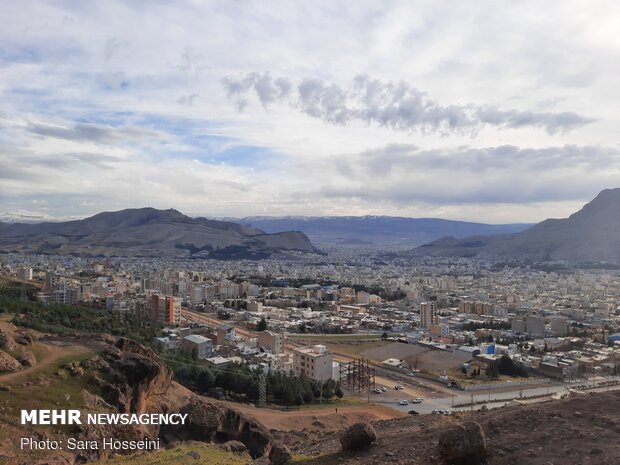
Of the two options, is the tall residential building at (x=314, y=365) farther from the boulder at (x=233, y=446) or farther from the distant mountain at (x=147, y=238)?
the distant mountain at (x=147, y=238)

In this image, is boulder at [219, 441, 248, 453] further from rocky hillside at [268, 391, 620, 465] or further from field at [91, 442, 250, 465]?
rocky hillside at [268, 391, 620, 465]

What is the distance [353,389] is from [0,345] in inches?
623

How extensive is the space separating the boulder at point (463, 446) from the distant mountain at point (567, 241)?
4203 inches

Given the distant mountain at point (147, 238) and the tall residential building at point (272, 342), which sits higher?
the distant mountain at point (147, 238)

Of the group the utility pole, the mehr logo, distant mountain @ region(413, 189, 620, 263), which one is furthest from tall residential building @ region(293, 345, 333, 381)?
distant mountain @ region(413, 189, 620, 263)

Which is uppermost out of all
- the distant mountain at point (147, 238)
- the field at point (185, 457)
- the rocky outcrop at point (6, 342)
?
the distant mountain at point (147, 238)

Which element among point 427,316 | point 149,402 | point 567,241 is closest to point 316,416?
point 149,402

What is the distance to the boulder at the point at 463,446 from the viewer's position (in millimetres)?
5941

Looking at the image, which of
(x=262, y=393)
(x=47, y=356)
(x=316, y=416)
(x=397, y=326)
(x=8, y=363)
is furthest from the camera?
(x=397, y=326)

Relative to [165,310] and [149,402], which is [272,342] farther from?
[149,402]

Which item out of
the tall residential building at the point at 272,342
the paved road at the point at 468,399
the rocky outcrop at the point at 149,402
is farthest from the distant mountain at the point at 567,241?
the rocky outcrop at the point at 149,402

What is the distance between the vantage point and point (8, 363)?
32.2 ft

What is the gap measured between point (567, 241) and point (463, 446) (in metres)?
121

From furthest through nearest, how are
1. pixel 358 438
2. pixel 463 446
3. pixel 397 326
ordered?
pixel 397 326, pixel 358 438, pixel 463 446
